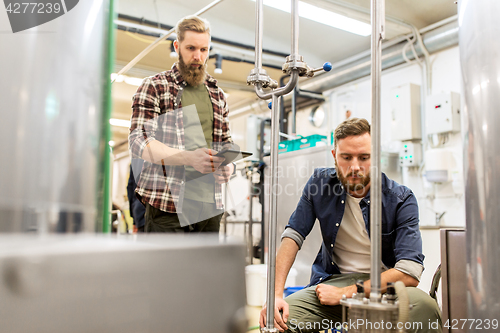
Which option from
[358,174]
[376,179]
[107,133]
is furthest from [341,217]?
[107,133]

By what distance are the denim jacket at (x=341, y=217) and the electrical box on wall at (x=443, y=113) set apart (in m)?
2.57

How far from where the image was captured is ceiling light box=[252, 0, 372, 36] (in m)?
3.42

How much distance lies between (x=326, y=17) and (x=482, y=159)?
339 centimetres

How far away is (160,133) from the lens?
1207 mm

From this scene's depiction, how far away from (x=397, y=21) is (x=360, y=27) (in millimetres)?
344

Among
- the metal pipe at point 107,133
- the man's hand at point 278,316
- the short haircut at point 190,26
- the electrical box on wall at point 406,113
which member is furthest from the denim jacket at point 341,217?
the electrical box on wall at point 406,113

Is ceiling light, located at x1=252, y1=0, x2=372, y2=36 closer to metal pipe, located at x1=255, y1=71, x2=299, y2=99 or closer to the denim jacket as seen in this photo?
the denim jacket

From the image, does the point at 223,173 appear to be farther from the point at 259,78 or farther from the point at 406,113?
the point at 406,113

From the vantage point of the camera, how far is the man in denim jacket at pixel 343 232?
124cm

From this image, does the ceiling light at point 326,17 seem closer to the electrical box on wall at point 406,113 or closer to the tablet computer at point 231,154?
the electrical box on wall at point 406,113

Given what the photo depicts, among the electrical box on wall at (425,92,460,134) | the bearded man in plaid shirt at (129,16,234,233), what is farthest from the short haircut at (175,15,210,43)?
the electrical box on wall at (425,92,460,134)

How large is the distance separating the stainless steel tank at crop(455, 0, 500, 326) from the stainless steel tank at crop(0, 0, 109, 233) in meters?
0.53

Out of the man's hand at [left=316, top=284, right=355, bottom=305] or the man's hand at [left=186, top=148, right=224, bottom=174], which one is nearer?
the man's hand at [left=186, top=148, right=224, bottom=174]

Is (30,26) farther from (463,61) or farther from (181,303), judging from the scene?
(463,61)
